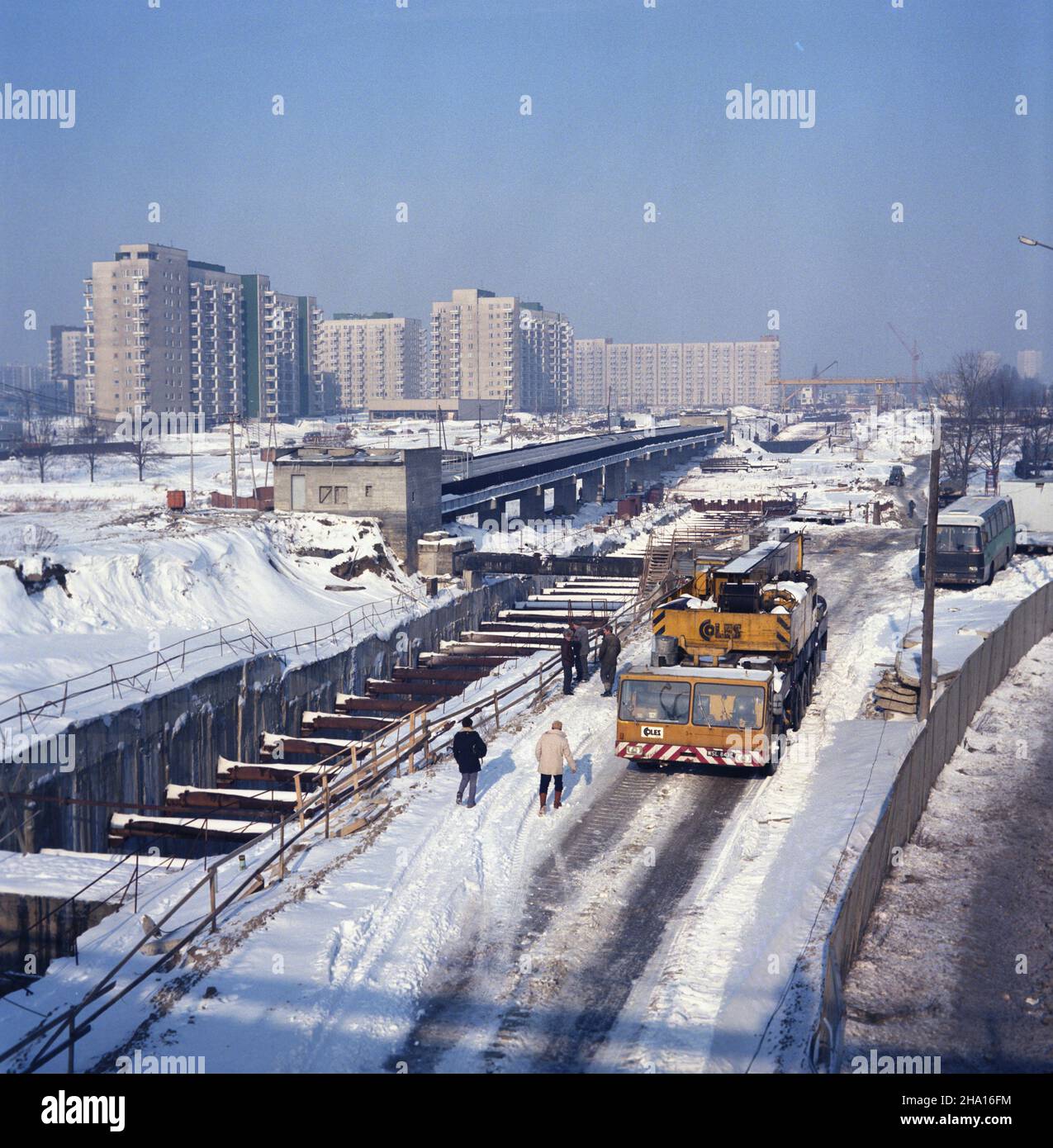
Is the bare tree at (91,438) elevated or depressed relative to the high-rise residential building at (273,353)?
depressed

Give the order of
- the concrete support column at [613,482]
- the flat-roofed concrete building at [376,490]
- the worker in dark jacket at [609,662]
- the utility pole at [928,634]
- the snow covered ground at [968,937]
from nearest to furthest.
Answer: the snow covered ground at [968,937]
the utility pole at [928,634]
the worker in dark jacket at [609,662]
the flat-roofed concrete building at [376,490]
the concrete support column at [613,482]

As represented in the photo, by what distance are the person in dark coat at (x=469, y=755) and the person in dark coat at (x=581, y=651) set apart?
8.19 meters

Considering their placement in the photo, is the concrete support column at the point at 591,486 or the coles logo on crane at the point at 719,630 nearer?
the coles logo on crane at the point at 719,630

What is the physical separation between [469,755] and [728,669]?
498 centimetres

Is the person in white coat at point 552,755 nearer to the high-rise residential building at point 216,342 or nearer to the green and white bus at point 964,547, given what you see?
the green and white bus at point 964,547

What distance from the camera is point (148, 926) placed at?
12.7 m

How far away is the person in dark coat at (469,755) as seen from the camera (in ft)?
54.0

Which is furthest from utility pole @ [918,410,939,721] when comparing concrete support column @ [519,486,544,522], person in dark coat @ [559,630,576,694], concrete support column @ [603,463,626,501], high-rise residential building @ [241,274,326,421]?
high-rise residential building @ [241,274,326,421]

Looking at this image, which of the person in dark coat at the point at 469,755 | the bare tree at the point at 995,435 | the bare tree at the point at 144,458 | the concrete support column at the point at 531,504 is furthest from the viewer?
the bare tree at the point at 995,435

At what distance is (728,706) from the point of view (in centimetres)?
1816

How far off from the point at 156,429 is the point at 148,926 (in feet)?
417

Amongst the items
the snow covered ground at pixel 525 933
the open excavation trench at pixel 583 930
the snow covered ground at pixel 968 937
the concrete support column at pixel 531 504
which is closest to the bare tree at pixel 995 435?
the concrete support column at pixel 531 504

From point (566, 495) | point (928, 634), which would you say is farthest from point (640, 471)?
point (928, 634)
